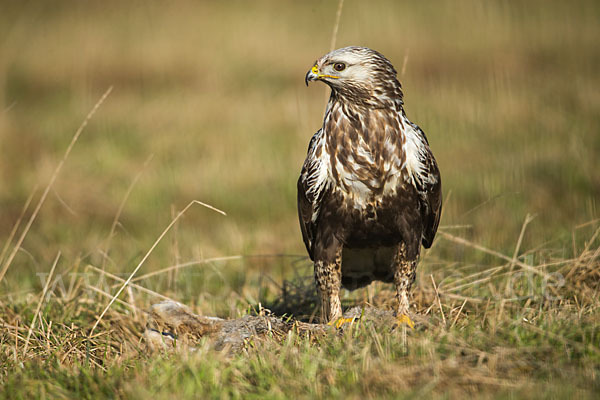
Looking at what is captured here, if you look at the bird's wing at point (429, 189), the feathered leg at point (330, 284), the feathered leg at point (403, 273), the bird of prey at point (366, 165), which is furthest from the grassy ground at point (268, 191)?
the bird of prey at point (366, 165)

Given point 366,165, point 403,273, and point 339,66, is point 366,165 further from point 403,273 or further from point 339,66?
point 403,273

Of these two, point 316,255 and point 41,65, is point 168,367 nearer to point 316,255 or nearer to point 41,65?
point 316,255

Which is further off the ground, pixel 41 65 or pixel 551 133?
pixel 41 65

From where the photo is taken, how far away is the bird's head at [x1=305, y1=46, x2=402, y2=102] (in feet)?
12.5

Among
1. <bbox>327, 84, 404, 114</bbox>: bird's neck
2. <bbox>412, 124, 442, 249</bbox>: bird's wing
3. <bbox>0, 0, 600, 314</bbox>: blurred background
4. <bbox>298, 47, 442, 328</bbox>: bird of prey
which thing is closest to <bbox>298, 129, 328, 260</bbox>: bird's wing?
<bbox>298, 47, 442, 328</bbox>: bird of prey

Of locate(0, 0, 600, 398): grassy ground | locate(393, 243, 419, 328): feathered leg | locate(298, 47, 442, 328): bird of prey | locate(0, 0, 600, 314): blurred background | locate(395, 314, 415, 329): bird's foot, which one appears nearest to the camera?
locate(0, 0, 600, 398): grassy ground

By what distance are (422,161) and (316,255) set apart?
867mm

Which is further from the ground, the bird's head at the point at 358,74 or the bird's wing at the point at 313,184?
the bird's head at the point at 358,74

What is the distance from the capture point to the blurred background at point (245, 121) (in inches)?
268

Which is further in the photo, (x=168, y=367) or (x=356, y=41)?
(x=356, y=41)

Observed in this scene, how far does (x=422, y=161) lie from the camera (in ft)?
12.6

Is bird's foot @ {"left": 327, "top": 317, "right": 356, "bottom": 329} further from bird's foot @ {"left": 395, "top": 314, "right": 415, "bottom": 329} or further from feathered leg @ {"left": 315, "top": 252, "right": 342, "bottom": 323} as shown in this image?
bird's foot @ {"left": 395, "top": 314, "right": 415, "bottom": 329}

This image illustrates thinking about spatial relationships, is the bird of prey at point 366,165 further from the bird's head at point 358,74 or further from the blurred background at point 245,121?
the blurred background at point 245,121

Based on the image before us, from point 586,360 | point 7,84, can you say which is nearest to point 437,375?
point 586,360
